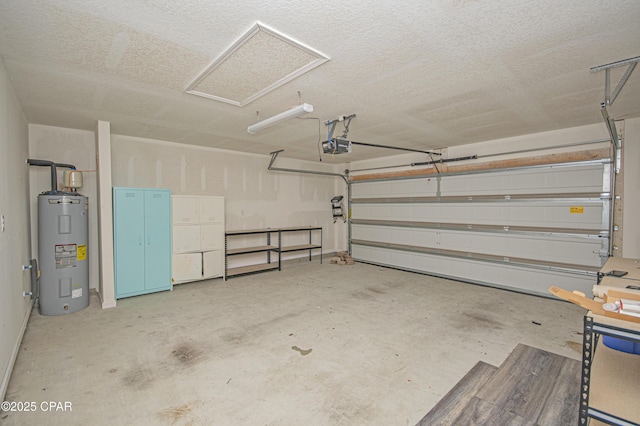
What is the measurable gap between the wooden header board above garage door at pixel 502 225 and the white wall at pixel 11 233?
5.92m

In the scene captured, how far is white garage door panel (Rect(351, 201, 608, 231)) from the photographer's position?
4230mm

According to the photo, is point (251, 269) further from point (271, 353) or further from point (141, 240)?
point (271, 353)

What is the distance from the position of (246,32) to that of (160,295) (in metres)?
4.15

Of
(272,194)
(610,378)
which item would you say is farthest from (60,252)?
(610,378)

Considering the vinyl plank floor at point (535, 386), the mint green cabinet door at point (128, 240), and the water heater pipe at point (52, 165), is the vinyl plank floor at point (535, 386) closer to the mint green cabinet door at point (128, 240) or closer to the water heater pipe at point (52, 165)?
the mint green cabinet door at point (128, 240)

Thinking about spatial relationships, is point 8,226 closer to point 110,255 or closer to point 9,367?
point 9,367

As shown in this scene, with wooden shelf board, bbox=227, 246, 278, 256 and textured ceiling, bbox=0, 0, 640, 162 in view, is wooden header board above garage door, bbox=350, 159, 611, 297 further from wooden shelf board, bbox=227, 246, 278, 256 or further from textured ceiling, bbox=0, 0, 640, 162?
wooden shelf board, bbox=227, 246, 278, 256

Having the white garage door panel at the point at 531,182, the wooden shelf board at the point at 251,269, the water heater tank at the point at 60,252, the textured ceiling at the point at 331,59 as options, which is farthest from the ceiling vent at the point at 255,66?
the white garage door panel at the point at 531,182

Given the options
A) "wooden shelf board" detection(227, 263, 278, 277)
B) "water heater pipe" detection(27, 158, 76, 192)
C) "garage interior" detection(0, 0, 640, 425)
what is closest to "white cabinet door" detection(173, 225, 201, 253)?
"garage interior" detection(0, 0, 640, 425)

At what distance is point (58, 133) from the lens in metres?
4.20

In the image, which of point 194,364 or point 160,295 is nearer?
point 194,364

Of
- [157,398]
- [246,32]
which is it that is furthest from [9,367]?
[246,32]

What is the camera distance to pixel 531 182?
15.4 feet

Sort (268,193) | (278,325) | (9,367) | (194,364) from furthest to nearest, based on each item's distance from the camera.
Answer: (268,193) → (278,325) → (194,364) → (9,367)
